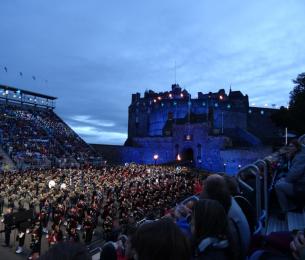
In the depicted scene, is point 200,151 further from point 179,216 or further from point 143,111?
point 179,216

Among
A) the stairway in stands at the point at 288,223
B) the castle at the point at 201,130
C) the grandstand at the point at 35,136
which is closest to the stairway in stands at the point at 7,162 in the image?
the grandstand at the point at 35,136

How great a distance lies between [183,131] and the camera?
6038 cm

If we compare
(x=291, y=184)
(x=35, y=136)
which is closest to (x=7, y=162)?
(x=35, y=136)

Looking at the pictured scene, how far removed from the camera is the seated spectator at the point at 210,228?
9.72 ft

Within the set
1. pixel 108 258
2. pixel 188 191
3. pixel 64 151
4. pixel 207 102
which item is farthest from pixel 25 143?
pixel 108 258

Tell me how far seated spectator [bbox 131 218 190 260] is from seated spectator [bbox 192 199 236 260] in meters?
0.67

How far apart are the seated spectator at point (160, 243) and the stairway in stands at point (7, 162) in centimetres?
3789

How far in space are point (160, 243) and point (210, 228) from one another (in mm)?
852

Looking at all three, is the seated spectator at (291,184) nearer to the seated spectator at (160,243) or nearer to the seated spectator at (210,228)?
the seated spectator at (210,228)

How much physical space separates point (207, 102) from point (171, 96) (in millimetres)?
11064

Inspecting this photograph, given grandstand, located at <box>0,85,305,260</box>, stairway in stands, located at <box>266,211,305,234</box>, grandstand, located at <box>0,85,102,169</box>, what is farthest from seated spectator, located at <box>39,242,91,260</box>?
grandstand, located at <box>0,85,102,169</box>

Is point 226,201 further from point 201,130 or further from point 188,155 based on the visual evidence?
point 188,155

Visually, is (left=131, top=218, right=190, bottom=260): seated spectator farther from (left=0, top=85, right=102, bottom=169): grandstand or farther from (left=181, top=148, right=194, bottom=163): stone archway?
(left=181, top=148, right=194, bottom=163): stone archway

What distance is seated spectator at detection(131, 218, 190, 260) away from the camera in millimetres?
2260
